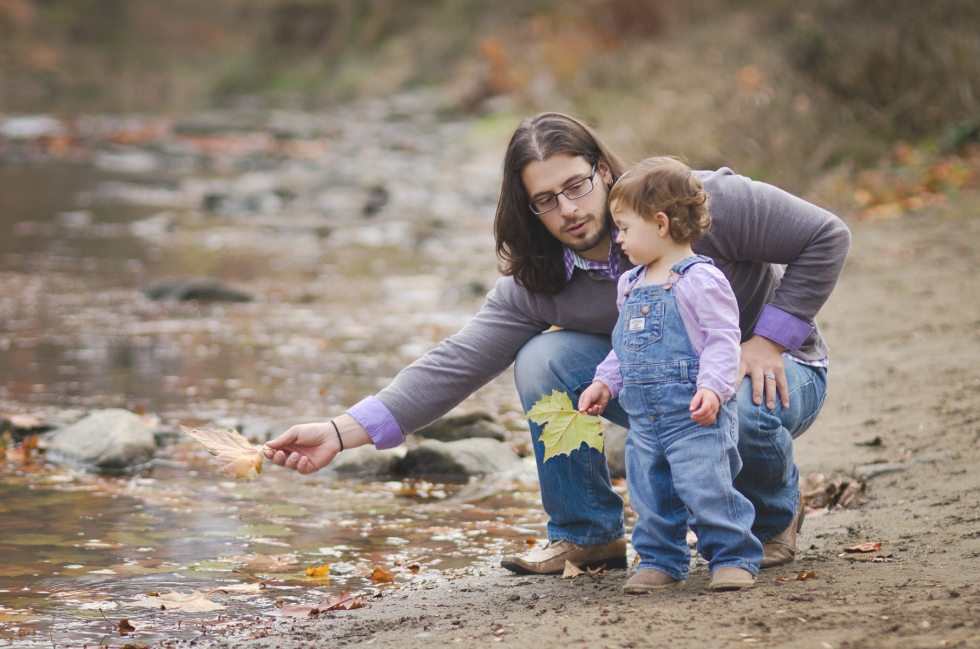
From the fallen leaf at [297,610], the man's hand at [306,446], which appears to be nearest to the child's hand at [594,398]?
the man's hand at [306,446]

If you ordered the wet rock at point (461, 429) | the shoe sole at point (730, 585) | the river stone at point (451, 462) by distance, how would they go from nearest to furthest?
1. the shoe sole at point (730, 585)
2. the river stone at point (451, 462)
3. the wet rock at point (461, 429)

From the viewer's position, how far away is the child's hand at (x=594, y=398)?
3.14 meters

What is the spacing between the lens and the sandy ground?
2.52m

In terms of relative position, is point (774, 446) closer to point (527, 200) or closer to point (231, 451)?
point (527, 200)

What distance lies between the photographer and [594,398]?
3.15 m

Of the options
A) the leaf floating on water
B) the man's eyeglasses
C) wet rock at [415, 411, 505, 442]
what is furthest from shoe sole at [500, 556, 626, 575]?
wet rock at [415, 411, 505, 442]

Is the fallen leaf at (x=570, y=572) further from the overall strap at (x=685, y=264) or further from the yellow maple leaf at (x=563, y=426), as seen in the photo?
the overall strap at (x=685, y=264)

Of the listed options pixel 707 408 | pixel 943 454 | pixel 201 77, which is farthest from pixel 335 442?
pixel 201 77

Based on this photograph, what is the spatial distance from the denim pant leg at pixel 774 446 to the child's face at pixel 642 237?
491 millimetres

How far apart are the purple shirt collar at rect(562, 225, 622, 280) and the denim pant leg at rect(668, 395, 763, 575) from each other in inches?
23.6

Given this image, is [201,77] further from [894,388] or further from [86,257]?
[894,388]

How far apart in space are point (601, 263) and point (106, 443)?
2379mm

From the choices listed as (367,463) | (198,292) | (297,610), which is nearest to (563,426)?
(297,610)

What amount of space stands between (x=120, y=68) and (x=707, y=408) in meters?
58.7
